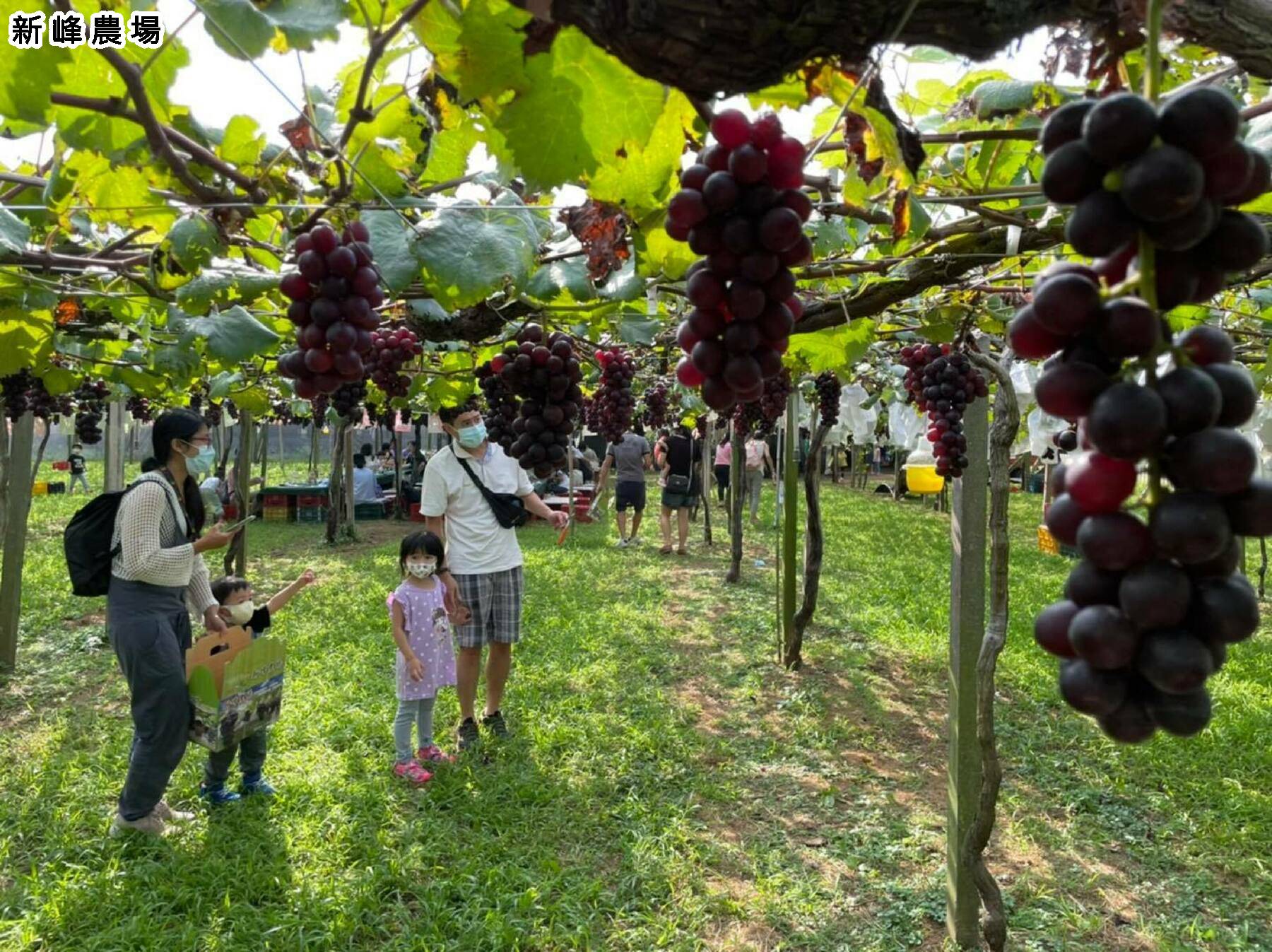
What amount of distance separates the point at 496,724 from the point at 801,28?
4624mm

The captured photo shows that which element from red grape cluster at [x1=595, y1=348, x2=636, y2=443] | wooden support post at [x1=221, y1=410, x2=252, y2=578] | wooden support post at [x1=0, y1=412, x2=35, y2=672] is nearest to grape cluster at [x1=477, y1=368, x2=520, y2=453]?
red grape cluster at [x1=595, y1=348, x2=636, y2=443]

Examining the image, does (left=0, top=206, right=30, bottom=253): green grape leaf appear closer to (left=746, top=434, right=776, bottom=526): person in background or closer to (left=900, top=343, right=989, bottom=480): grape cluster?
(left=900, top=343, right=989, bottom=480): grape cluster

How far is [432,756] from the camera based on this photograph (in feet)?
14.7

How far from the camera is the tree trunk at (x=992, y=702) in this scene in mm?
2773

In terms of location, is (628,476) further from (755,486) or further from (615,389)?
(615,389)

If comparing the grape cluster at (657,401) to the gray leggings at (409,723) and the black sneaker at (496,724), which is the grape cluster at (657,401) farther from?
the gray leggings at (409,723)

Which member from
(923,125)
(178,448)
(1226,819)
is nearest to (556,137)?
(923,125)

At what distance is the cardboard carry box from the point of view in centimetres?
373

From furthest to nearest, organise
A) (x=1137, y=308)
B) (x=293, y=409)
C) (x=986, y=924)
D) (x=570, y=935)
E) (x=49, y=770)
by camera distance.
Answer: (x=293, y=409) < (x=49, y=770) < (x=570, y=935) < (x=986, y=924) < (x=1137, y=308)

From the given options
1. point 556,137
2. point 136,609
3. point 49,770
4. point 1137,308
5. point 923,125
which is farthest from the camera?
point 49,770

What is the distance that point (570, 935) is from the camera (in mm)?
3094

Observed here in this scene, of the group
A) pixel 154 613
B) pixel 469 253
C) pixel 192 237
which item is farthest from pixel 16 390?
pixel 469 253

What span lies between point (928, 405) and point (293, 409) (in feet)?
33.5

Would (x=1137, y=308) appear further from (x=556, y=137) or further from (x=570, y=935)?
(x=570, y=935)
